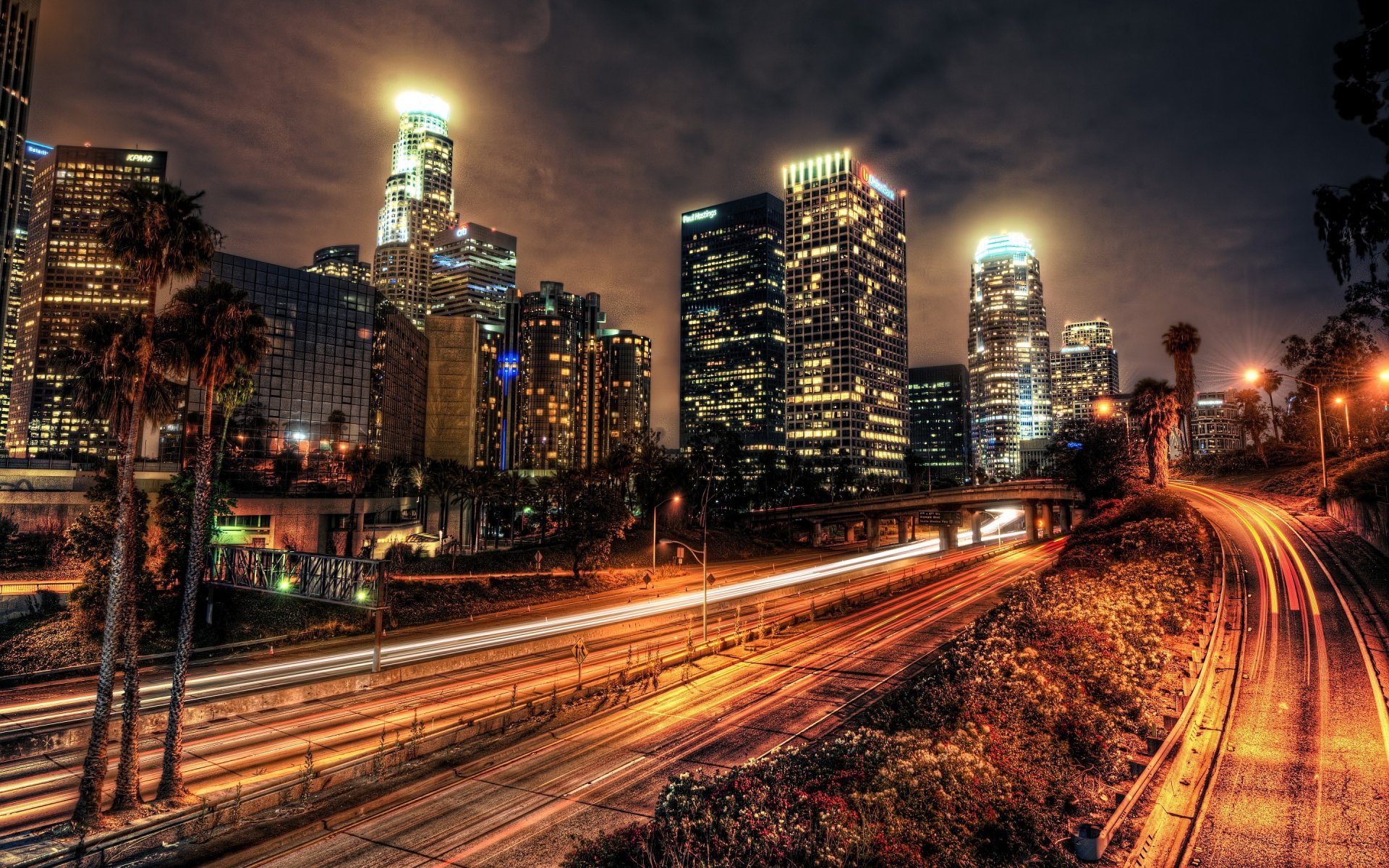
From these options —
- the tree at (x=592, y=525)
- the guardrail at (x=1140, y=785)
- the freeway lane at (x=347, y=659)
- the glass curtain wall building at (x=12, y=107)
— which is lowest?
the freeway lane at (x=347, y=659)

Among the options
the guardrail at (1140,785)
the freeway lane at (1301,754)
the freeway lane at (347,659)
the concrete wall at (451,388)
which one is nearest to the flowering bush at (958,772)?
the guardrail at (1140,785)

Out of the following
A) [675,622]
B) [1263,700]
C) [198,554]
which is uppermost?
[198,554]

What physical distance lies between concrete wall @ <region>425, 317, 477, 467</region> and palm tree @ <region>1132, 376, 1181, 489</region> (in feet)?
437

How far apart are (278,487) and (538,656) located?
8293 centimetres

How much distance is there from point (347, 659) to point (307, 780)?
22.7 meters

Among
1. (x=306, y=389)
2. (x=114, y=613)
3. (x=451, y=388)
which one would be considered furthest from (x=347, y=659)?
(x=451, y=388)

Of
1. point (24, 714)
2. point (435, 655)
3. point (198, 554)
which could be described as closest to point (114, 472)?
point (24, 714)

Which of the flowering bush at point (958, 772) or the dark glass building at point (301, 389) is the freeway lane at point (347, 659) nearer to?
the flowering bush at point (958, 772)

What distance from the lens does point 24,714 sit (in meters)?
30.4

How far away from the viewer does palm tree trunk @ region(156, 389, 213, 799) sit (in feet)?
69.0

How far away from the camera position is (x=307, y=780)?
67.4ft

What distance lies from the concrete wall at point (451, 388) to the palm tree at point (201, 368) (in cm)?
13730

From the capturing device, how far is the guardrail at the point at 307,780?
59.0 ft

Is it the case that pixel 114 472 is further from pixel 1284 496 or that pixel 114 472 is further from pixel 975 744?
pixel 1284 496
